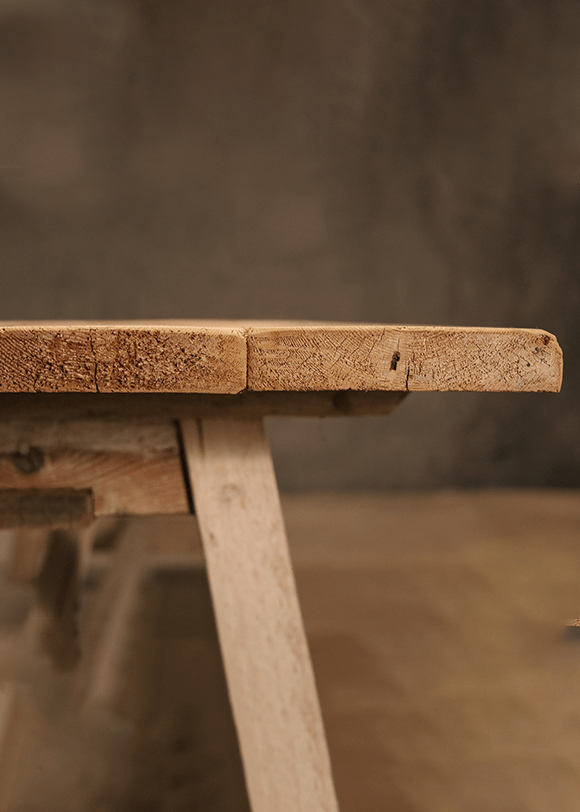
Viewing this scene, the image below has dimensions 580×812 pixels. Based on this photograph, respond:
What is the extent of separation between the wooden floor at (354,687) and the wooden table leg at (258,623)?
0.38 m

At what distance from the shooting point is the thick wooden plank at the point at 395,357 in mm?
537

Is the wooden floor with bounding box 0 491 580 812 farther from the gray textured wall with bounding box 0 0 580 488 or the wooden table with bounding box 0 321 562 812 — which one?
the gray textured wall with bounding box 0 0 580 488

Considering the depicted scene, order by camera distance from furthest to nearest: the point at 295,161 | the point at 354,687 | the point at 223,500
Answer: the point at 295,161 → the point at 354,687 → the point at 223,500

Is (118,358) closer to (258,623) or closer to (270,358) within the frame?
(270,358)

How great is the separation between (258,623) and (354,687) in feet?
2.60

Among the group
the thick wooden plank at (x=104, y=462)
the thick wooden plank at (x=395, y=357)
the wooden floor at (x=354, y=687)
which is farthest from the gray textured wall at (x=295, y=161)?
the thick wooden plank at (x=395, y=357)

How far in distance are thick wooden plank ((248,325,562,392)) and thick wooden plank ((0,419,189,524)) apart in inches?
7.2

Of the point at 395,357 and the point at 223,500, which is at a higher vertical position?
the point at 395,357

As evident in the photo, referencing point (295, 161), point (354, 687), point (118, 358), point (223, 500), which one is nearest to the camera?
point (118, 358)

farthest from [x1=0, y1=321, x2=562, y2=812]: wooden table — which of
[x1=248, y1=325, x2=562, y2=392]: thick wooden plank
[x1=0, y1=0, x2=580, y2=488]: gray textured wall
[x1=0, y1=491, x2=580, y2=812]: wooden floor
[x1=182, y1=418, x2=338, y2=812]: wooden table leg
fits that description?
[x1=0, y1=0, x2=580, y2=488]: gray textured wall

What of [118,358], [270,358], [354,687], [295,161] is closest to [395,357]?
[270,358]

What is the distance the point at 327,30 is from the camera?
2760 millimetres

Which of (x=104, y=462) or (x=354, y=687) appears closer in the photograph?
(x=104, y=462)

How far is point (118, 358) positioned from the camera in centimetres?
51
